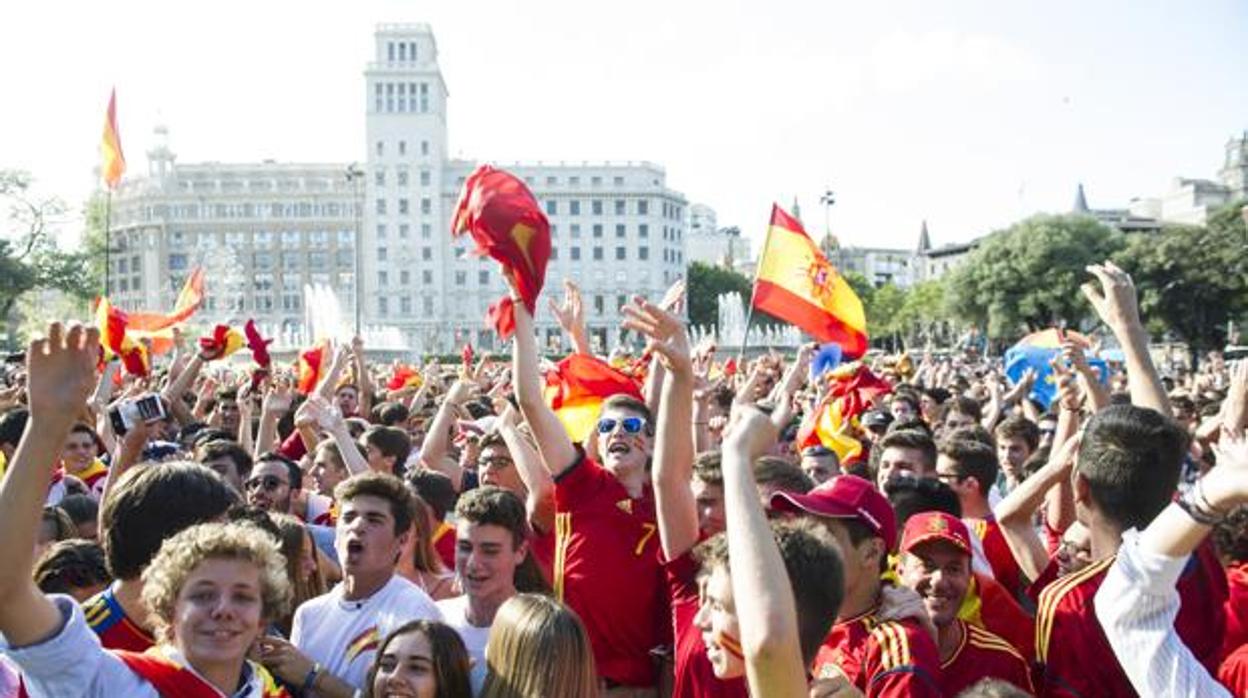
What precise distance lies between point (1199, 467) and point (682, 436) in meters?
5.03

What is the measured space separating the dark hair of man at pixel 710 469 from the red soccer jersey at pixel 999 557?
38.9 inches

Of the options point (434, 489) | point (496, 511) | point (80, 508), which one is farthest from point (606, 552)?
point (80, 508)

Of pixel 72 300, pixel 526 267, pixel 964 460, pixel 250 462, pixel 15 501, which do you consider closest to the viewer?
pixel 15 501

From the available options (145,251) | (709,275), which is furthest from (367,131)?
(709,275)

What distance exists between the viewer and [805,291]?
1221 cm

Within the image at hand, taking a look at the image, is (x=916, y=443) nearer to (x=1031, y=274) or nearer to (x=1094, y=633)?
(x=1094, y=633)

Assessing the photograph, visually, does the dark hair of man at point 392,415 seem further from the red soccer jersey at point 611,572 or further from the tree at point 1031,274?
the tree at point 1031,274

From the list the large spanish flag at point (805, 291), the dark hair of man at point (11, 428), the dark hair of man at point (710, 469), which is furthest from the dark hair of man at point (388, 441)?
the large spanish flag at point (805, 291)

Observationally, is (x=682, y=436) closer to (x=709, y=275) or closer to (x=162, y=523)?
(x=162, y=523)

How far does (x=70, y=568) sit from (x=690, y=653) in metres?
1.96

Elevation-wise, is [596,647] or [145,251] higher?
[145,251]

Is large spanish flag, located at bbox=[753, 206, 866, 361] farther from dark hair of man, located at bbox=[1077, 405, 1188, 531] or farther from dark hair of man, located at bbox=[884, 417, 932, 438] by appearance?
dark hair of man, located at bbox=[1077, 405, 1188, 531]

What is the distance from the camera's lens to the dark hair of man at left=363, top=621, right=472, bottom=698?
11.5 feet

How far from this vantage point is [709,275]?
384 ft
